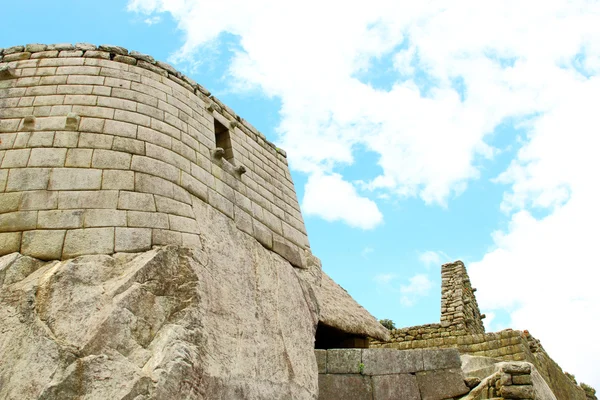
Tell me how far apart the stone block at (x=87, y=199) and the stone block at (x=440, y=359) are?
3.86 metres

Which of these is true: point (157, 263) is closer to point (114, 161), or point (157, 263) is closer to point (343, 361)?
point (114, 161)

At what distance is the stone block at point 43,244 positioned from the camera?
14.0 feet

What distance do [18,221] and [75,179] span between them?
581 mm

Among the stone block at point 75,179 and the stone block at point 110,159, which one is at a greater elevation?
the stone block at point 110,159

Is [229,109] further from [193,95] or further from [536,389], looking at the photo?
[536,389]

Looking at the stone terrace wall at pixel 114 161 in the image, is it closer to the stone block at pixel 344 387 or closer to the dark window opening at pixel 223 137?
the dark window opening at pixel 223 137

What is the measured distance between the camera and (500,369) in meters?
5.98

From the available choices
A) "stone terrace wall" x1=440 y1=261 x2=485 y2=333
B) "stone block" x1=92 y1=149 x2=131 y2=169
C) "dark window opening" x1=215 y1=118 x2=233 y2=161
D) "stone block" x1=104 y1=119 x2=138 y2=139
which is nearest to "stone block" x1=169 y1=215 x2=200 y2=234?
"stone block" x1=92 y1=149 x2=131 y2=169

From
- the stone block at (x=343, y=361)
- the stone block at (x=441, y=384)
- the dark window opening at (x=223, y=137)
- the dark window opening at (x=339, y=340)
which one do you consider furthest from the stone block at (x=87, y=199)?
the stone block at (x=441, y=384)

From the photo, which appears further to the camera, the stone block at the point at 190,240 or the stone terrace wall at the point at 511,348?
the stone terrace wall at the point at 511,348

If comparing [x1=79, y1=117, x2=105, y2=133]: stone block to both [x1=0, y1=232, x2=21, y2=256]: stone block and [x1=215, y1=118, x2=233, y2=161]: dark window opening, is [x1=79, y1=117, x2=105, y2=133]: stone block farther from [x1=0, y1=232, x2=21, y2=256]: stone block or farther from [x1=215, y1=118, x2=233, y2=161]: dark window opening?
[x1=215, y1=118, x2=233, y2=161]: dark window opening

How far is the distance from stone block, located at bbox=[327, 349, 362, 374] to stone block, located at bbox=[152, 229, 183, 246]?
2283 millimetres

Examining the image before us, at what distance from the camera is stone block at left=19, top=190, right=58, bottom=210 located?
4.51 m

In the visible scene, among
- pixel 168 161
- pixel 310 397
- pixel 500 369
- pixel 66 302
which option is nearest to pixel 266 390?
pixel 310 397
